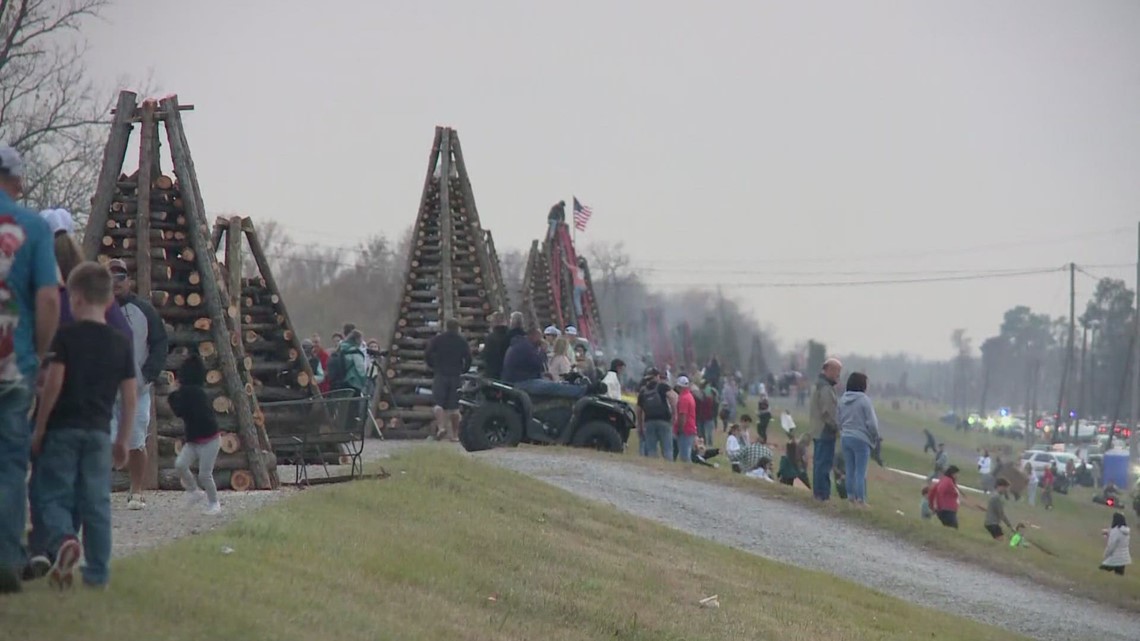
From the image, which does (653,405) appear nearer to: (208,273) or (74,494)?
(208,273)

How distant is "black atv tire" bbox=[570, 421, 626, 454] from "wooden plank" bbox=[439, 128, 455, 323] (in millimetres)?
4985

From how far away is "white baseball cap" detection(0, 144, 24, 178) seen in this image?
9.16m

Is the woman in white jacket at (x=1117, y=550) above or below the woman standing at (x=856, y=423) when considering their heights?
below

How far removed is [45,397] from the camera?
902 centimetres

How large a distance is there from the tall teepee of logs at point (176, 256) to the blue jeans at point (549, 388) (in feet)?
33.3

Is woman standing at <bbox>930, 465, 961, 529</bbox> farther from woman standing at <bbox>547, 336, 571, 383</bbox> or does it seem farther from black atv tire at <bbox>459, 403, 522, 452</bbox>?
black atv tire at <bbox>459, 403, 522, 452</bbox>

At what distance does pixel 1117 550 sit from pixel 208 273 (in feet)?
65.1

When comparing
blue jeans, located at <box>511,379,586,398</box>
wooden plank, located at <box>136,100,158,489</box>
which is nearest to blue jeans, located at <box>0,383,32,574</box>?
wooden plank, located at <box>136,100,158,489</box>

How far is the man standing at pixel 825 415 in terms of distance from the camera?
78.6 ft

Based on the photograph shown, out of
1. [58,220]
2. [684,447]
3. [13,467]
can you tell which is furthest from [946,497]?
[13,467]

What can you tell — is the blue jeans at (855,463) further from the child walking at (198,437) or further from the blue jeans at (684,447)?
the child walking at (198,437)

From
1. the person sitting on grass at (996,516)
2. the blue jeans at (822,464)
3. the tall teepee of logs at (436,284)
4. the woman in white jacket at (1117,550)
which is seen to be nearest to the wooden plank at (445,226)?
the tall teepee of logs at (436,284)

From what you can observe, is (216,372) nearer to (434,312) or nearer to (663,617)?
(663,617)

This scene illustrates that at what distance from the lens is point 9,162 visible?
9195 millimetres
